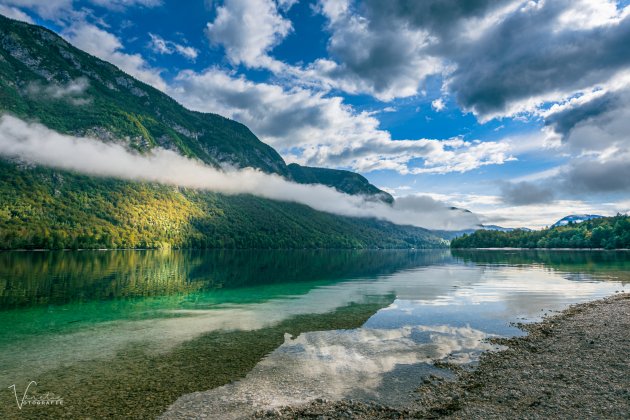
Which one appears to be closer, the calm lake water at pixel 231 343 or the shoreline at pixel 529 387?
A: the shoreline at pixel 529 387

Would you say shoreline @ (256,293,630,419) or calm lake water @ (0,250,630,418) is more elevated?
shoreline @ (256,293,630,419)

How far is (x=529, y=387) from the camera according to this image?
19.1 metres

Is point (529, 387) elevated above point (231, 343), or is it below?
above

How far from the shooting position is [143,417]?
55.0 ft

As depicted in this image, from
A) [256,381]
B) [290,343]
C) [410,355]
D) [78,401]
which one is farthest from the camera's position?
[290,343]

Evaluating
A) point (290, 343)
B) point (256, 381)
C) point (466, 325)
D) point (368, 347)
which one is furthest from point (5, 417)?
point (466, 325)

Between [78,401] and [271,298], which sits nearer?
[78,401]

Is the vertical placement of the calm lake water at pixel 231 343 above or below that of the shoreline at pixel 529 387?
below

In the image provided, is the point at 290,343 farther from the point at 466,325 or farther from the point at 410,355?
the point at 466,325

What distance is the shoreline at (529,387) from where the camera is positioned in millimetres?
16391

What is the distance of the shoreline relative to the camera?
53.8 ft

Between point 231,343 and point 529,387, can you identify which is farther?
point 231,343

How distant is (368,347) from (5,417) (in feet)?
74.1

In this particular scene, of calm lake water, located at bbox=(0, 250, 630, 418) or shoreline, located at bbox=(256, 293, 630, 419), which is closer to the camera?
shoreline, located at bbox=(256, 293, 630, 419)
